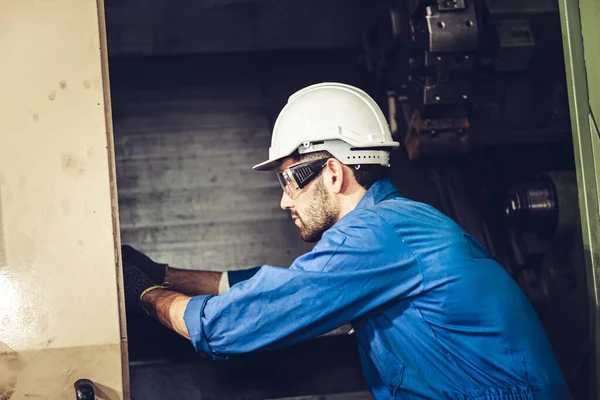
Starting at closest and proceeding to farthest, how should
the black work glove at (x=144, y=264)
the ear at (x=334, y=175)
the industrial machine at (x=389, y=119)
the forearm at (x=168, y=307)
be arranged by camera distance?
the forearm at (x=168, y=307) < the ear at (x=334, y=175) < the black work glove at (x=144, y=264) < the industrial machine at (x=389, y=119)

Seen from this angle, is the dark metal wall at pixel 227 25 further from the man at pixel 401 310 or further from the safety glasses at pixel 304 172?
the man at pixel 401 310

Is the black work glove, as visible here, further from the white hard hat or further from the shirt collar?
the shirt collar

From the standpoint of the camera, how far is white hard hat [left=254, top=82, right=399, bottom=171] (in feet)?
6.33

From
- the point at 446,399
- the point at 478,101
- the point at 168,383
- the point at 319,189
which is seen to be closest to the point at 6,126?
the point at 319,189

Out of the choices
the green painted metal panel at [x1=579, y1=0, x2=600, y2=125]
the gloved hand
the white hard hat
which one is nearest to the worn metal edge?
the gloved hand

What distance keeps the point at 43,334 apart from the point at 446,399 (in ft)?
2.98

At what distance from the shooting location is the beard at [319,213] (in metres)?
1.95

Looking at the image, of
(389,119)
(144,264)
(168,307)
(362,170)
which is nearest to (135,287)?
(168,307)

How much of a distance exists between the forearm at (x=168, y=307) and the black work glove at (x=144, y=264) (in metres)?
0.41

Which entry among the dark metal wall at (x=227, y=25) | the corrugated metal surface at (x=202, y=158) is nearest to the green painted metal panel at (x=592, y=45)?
the corrugated metal surface at (x=202, y=158)

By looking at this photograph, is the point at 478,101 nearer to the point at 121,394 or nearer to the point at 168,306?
the point at 168,306

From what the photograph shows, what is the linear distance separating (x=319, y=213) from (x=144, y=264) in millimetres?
724

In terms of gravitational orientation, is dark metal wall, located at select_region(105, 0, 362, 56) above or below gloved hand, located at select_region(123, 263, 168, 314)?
above

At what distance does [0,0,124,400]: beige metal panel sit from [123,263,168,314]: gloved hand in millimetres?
397
